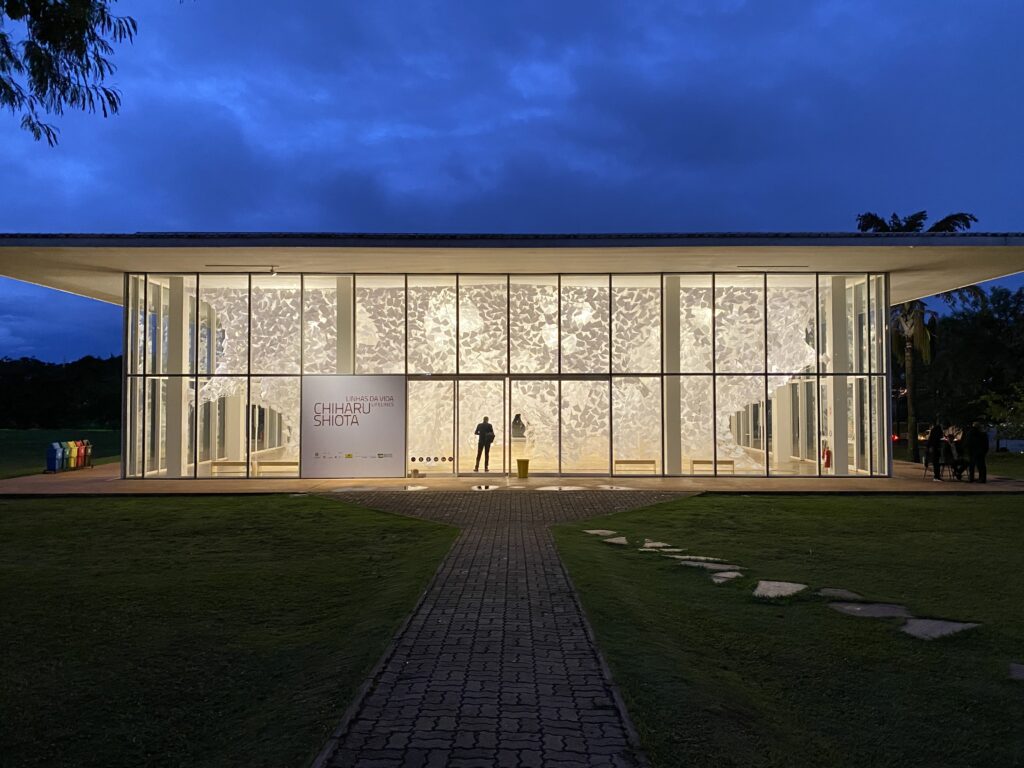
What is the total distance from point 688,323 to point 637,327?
1.25 metres

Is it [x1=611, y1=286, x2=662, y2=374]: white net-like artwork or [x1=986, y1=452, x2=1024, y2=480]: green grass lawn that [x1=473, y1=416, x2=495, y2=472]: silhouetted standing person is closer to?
[x1=611, y1=286, x2=662, y2=374]: white net-like artwork

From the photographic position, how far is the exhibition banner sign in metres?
20.9

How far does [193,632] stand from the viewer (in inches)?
271

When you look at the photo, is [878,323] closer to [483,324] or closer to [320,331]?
[483,324]

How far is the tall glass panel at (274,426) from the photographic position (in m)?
21.1

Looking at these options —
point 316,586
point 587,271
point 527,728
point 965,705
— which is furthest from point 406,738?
point 587,271

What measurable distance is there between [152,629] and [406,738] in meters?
3.79

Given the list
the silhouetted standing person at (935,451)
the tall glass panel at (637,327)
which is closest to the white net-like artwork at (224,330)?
the tall glass panel at (637,327)

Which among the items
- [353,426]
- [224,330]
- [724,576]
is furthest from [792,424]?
[224,330]

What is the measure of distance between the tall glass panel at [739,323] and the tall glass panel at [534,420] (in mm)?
4228

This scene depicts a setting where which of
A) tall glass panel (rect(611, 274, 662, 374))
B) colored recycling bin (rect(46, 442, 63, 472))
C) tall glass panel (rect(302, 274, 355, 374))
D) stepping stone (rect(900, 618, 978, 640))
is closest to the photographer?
stepping stone (rect(900, 618, 978, 640))

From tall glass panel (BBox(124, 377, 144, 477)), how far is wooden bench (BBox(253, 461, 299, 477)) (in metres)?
2.80

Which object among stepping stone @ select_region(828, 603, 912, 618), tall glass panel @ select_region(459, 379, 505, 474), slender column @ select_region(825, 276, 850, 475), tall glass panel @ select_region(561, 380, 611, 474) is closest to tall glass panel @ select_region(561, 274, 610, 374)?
tall glass panel @ select_region(561, 380, 611, 474)

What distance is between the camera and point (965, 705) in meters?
5.10
